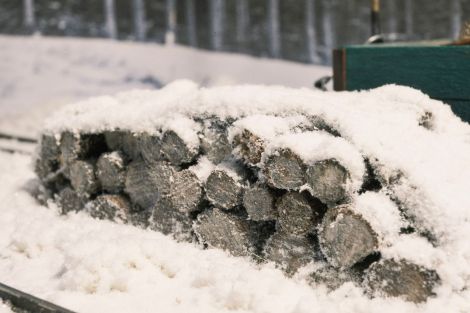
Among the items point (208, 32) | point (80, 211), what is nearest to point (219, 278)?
point (80, 211)

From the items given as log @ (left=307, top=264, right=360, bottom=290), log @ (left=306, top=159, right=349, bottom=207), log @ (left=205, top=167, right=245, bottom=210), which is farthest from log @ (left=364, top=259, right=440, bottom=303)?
log @ (left=205, top=167, right=245, bottom=210)

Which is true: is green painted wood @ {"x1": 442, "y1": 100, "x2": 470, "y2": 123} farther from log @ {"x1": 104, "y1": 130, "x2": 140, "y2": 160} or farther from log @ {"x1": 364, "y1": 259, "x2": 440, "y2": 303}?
log @ {"x1": 104, "y1": 130, "x2": 140, "y2": 160}

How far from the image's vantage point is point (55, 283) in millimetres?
3586

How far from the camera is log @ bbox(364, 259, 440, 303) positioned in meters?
2.89

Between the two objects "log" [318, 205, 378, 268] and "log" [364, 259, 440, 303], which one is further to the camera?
"log" [318, 205, 378, 268]

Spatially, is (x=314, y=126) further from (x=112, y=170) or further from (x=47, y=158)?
(x=47, y=158)

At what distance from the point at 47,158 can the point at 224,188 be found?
6.33 feet

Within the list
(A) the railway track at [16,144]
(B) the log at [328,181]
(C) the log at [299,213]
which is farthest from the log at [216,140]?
(A) the railway track at [16,144]

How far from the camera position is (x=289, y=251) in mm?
3436

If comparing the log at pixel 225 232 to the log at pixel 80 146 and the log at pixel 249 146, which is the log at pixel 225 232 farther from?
the log at pixel 80 146

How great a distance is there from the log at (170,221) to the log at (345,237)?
106 cm

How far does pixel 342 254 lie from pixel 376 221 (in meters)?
0.27

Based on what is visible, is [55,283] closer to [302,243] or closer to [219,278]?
[219,278]

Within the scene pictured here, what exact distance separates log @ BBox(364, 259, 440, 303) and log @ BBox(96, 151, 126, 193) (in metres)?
2.04
